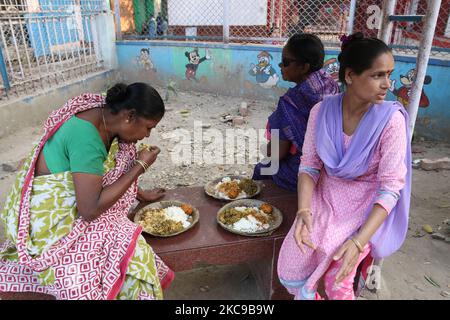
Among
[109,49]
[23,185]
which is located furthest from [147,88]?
[109,49]

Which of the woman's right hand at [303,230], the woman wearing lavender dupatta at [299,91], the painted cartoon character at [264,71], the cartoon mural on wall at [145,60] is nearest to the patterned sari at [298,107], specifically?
the woman wearing lavender dupatta at [299,91]

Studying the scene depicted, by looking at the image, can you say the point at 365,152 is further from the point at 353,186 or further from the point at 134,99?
the point at 134,99

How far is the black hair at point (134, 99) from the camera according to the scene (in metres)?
1.84

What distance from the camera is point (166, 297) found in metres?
2.64

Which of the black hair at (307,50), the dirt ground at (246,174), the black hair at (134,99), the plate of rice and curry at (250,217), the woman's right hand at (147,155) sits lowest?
the dirt ground at (246,174)

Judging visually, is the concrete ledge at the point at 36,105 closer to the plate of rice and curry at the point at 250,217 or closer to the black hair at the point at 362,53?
the plate of rice and curry at the point at 250,217

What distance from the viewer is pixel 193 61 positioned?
24.7 feet

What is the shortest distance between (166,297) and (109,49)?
6.67 m

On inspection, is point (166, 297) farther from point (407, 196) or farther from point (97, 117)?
point (407, 196)

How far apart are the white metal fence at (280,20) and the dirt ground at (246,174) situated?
1.58 metres

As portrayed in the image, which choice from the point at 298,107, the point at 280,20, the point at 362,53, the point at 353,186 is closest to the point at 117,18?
the point at 280,20

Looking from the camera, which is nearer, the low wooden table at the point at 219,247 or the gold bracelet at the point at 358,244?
the gold bracelet at the point at 358,244

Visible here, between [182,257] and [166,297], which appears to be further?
[166,297]
